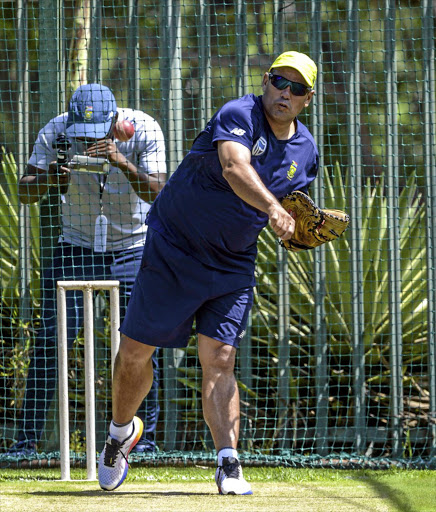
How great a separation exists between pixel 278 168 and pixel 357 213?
175 cm

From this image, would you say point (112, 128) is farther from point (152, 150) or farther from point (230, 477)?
point (230, 477)

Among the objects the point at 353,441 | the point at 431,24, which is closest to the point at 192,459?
the point at 353,441

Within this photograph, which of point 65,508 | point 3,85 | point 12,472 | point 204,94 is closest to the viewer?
point 65,508

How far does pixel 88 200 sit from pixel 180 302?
1734 millimetres

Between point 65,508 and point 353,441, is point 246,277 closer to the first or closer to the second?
point 65,508

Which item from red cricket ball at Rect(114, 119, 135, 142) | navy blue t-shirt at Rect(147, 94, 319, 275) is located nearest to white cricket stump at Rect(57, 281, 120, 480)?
navy blue t-shirt at Rect(147, 94, 319, 275)

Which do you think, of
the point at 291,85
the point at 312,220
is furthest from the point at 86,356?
the point at 291,85

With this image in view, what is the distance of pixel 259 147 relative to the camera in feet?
13.6

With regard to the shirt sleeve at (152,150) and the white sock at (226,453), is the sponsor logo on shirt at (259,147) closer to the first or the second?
the white sock at (226,453)

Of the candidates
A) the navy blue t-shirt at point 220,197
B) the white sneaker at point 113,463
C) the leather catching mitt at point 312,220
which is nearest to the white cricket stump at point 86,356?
the white sneaker at point 113,463

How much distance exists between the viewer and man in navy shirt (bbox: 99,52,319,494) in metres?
4.16

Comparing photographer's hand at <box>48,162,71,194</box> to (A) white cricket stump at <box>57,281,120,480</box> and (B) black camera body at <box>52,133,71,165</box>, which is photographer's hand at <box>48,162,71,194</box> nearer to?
(B) black camera body at <box>52,133,71,165</box>

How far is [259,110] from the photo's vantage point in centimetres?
419

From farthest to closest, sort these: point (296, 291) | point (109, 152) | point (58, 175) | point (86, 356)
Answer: point (296, 291) < point (58, 175) < point (109, 152) < point (86, 356)
